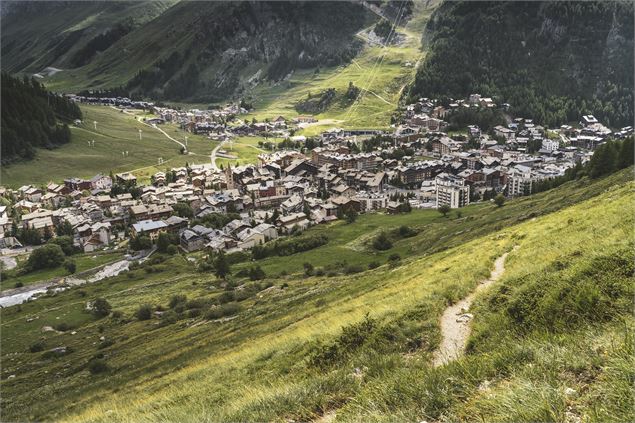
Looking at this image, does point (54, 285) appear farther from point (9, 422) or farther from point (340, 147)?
point (340, 147)

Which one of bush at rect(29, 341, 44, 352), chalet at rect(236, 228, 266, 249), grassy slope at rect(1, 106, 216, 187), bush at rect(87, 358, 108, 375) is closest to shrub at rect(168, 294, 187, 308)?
bush at rect(29, 341, 44, 352)

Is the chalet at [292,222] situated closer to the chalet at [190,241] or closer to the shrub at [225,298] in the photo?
the chalet at [190,241]

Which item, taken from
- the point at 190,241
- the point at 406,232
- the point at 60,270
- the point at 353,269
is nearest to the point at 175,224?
the point at 190,241

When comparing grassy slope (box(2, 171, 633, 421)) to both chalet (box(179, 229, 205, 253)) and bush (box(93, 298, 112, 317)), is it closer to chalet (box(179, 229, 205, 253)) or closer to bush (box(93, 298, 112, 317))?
bush (box(93, 298, 112, 317))

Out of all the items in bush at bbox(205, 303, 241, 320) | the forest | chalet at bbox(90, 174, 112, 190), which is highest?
the forest

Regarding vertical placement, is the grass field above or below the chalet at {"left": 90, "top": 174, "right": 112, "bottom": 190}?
below

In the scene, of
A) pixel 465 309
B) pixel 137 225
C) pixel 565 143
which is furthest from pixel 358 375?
pixel 565 143

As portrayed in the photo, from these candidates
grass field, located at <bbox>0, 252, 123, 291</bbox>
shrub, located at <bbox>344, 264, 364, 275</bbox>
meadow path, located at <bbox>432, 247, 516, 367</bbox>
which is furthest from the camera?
grass field, located at <bbox>0, 252, 123, 291</bbox>
